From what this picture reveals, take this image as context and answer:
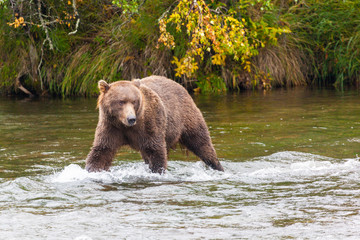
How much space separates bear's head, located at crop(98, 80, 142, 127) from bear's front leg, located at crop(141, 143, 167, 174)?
41 centimetres

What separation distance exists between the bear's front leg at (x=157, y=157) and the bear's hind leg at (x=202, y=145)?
742 millimetres

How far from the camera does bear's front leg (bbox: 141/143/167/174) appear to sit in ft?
21.9

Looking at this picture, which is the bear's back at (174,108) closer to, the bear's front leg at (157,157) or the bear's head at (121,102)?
the bear's front leg at (157,157)

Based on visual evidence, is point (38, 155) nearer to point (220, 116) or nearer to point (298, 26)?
point (220, 116)

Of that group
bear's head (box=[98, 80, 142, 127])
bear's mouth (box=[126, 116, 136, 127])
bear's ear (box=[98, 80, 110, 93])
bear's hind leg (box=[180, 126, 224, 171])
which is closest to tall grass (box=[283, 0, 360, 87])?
bear's hind leg (box=[180, 126, 224, 171])

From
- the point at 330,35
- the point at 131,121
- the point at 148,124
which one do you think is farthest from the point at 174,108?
the point at 330,35

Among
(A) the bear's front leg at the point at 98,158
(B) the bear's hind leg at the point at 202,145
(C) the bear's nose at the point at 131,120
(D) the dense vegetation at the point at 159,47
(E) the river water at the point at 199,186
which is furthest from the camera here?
(D) the dense vegetation at the point at 159,47

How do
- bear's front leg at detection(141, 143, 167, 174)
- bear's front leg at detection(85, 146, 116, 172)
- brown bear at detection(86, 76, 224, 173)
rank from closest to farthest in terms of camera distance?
brown bear at detection(86, 76, 224, 173) < bear's front leg at detection(85, 146, 116, 172) < bear's front leg at detection(141, 143, 167, 174)

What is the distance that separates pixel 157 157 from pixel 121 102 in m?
0.83

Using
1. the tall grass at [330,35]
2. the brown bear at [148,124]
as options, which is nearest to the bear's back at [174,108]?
the brown bear at [148,124]

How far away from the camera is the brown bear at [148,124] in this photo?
20.6ft

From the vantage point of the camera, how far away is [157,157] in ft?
22.0

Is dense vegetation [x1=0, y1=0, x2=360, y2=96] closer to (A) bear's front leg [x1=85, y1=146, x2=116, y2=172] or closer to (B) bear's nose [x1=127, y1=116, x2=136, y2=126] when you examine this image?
(A) bear's front leg [x1=85, y1=146, x2=116, y2=172]

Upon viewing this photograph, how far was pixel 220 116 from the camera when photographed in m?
12.0
